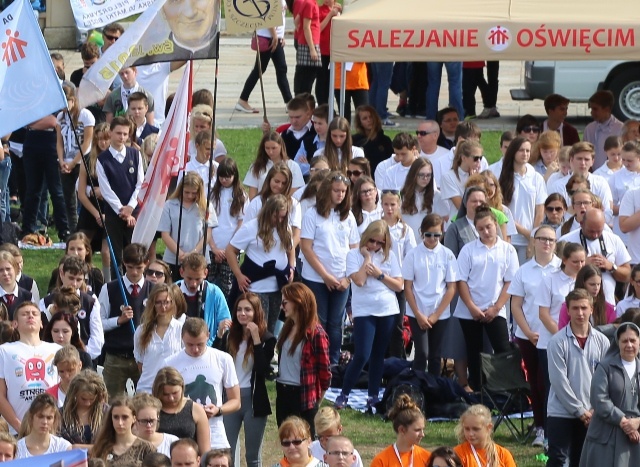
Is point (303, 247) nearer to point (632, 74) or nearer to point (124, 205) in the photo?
point (124, 205)

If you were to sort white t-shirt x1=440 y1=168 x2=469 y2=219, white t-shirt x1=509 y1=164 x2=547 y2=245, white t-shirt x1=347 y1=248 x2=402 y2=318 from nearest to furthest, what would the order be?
white t-shirt x1=347 y1=248 x2=402 y2=318
white t-shirt x1=509 y1=164 x2=547 y2=245
white t-shirt x1=440 y1=168 x2=469 y2=219

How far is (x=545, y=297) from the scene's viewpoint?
1295 centimetres

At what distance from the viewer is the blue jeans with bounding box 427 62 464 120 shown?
21.3 meters

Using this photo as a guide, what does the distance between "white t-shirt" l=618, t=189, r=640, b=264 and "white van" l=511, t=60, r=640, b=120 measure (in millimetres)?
7883

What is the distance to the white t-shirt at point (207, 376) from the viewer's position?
11.5 metres

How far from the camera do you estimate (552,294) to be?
42.4 feet

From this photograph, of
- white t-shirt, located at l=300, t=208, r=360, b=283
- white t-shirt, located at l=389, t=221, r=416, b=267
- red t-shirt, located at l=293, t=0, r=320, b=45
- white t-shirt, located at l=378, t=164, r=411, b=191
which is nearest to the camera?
white t-shirt, located at l=389, t=221, r=416, b=267

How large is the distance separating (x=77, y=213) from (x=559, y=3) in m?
6.03

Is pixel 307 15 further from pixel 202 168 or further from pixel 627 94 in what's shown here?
Result: pixel 202 168

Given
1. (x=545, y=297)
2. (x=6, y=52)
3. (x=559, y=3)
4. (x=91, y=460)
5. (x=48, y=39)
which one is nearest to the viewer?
(x=91, y=460)

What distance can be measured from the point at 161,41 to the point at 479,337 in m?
3.71

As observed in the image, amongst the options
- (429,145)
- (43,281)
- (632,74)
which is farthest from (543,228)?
(632,74)

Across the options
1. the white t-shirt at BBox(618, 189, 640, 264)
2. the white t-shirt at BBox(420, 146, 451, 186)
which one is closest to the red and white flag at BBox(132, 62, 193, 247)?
the white t-shirt at BBox(420, 146, 451, 186)

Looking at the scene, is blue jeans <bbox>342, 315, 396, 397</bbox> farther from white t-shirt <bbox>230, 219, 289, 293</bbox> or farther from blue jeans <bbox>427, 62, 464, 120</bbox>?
blue jeans <bbox>427, 62, 464, 120</bbox>
